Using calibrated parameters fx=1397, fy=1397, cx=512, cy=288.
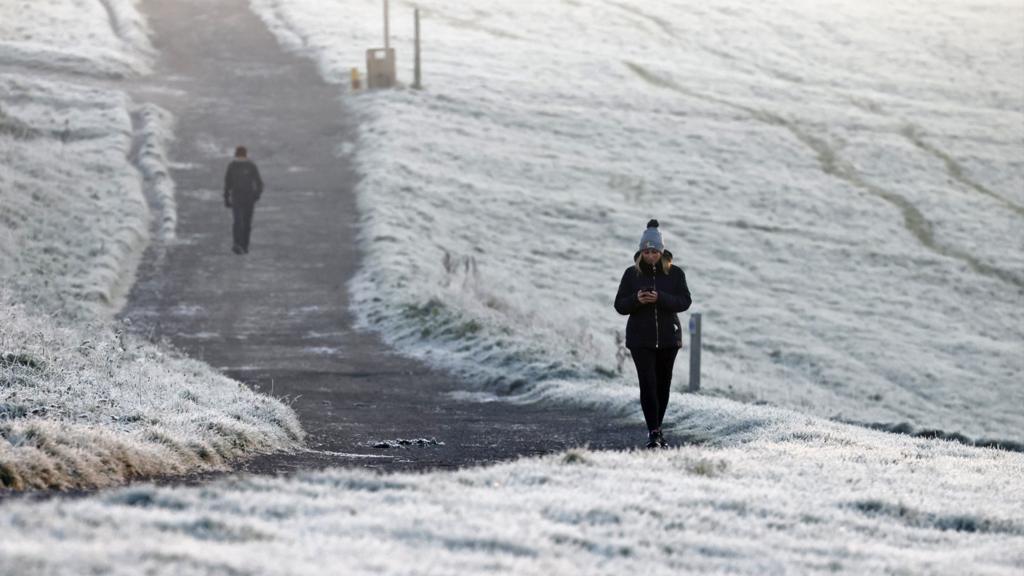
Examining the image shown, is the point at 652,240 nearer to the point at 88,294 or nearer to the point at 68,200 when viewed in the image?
the point at 88,294

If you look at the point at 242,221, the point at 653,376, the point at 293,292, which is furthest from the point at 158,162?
the point at 653,376

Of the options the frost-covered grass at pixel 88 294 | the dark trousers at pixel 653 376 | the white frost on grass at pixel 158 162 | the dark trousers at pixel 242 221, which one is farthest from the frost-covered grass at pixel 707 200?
the frost-covered grass at pixel 88 294

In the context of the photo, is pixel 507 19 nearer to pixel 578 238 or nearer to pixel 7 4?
pixel 7 4

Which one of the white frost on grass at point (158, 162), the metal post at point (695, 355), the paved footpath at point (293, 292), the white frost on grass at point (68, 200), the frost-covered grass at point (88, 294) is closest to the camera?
the frost-covered grass at point (88, 294)

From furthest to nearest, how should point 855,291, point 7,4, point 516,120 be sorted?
point 7,4
point 516,120
point 855,291

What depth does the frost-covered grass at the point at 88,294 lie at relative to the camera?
9.41 meters

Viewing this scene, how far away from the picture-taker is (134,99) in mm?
45594

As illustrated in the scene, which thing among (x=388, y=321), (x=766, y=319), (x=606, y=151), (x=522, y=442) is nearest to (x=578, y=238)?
(x=766, y=319)

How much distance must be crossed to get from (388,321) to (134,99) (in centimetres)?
2569

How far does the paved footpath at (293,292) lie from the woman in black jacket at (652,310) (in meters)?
1.13

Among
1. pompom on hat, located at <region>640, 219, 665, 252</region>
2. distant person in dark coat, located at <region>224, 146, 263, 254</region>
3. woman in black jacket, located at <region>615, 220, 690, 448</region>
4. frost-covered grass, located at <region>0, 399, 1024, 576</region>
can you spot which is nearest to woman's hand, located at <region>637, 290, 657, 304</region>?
woman in black jacket, located at <region>615, 220, 690, 448</region>

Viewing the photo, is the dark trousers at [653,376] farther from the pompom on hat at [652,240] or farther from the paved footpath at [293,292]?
the paved footpath at [293,292]

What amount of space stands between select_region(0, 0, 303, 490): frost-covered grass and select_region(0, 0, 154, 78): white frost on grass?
0.13 metres

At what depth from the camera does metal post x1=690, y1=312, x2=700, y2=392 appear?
1972 centimetres
